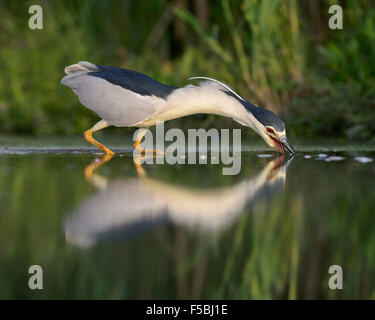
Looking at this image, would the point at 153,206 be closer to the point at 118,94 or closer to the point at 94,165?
the point at 94,165

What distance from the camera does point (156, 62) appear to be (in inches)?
387

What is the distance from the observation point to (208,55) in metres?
10.3

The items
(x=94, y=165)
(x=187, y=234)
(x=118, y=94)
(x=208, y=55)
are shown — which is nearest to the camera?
(x=187, y=234)

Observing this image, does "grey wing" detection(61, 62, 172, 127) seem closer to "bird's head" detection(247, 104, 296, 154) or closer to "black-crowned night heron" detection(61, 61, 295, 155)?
"black-crowned night heron" detection(61, 61, 295, 155)

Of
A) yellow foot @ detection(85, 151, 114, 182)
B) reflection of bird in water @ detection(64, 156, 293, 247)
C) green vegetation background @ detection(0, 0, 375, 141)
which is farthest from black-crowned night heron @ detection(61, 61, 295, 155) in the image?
green vegetation background @ detection(0, 0, 375, 141)

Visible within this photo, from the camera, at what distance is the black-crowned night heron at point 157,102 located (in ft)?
17.9

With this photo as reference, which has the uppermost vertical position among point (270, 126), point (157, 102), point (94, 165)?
point (157, 102)

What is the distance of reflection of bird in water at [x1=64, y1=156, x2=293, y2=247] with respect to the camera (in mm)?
2832

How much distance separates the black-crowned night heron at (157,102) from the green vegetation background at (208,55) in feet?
6.40

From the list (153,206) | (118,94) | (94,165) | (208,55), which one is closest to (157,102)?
(118,94)

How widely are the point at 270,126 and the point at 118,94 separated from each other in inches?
46.4
